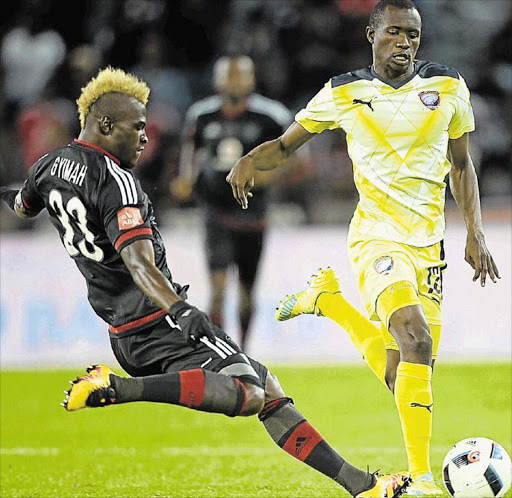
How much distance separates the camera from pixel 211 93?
13734 mm

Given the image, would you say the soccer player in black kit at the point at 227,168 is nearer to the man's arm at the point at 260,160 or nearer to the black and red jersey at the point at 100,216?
the man's arm at the point at 260,160

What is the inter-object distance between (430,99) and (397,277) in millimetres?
996

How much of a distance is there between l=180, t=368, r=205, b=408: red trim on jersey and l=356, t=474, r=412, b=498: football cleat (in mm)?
938

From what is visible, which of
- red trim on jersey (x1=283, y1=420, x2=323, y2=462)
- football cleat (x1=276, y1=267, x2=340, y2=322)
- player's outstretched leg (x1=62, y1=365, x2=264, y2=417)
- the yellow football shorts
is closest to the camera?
player's outstretched leg (x1=62, y1=365, x2=264, y2=417)

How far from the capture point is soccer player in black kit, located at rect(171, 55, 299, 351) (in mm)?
10477

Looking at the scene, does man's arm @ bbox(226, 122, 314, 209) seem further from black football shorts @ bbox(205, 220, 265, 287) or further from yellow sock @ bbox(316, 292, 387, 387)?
black football shorts @ bbox(205, 220, 265, 287)

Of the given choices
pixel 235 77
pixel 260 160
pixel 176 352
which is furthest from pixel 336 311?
pixel 235 77

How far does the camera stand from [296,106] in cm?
1393

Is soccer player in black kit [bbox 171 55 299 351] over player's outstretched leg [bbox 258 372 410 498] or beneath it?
over

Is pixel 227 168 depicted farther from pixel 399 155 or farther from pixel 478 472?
pixel 478 472

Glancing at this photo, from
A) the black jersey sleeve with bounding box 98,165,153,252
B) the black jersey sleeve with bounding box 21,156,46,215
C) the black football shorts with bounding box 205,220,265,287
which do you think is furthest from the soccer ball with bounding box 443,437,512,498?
the black football shorts with bounding box 205,220,265,287

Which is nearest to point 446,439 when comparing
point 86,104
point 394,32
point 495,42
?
point 394,32

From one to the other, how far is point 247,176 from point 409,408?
147 cm

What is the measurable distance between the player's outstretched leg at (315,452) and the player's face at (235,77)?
5.63m
